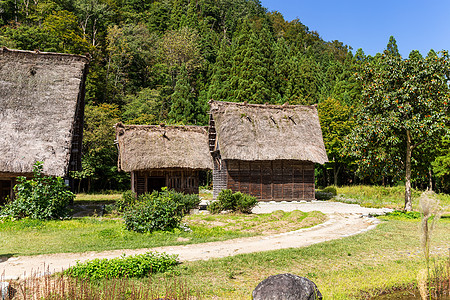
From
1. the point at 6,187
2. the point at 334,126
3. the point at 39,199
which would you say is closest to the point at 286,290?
the point at 39,199

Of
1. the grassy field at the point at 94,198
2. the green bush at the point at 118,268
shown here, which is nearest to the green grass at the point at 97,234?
→ the green bush at the point at 118,268

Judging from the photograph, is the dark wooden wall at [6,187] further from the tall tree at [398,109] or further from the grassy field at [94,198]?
the tall tree at [398,109]

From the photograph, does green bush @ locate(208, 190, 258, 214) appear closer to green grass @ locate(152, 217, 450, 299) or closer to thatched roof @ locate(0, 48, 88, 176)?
green grass @ locate(152, 217, 450, 299)

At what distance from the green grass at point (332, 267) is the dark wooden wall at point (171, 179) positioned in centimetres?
1288

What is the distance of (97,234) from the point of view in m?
12.2

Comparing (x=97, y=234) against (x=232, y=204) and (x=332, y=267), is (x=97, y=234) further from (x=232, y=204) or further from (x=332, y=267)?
(x=332, y=267)

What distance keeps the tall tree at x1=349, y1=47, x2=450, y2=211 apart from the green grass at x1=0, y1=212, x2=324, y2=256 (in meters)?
4.67

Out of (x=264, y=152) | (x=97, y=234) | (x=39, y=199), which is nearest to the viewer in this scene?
(x=97, y=234)

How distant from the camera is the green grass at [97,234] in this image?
33.8 feet

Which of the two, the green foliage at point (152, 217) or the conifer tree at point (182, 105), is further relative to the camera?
the conifer tree at point (182, 105)

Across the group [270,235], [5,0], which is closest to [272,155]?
[270,235]

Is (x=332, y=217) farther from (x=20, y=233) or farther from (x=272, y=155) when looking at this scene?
(x=20, y=233)

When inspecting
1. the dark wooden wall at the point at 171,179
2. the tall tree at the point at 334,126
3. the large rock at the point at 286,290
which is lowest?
the large rock at the point at 286,290

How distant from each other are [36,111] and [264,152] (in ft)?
48.8
